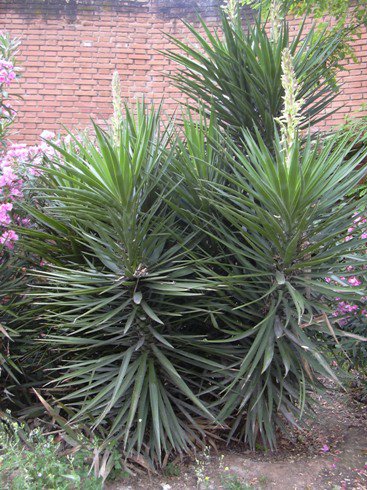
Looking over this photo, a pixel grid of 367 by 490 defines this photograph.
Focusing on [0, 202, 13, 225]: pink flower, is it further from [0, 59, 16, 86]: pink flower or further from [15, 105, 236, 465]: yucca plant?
[0, 59, 16, 86]: pink flower

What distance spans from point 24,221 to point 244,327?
1459 millimetres

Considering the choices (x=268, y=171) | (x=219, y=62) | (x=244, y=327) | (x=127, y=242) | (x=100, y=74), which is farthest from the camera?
(x=100, y=74)

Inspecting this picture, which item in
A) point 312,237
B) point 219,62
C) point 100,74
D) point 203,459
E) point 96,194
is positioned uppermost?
point 100,74

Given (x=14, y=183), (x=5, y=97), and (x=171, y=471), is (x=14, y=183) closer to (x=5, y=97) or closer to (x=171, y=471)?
(x=5, y=97)

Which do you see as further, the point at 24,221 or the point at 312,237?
the point at 24,221

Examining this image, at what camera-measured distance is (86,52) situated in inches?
255

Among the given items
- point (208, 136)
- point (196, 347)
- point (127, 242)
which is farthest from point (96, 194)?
point (196, 347)

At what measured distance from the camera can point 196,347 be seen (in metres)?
2.59

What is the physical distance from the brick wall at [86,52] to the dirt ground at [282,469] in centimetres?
467

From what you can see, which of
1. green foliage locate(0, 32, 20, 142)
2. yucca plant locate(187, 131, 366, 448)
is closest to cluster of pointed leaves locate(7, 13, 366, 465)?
yucca plant locate(187, 131, 366, 448)

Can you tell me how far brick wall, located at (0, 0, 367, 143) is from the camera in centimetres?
644

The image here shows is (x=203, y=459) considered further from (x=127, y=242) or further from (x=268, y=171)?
(x=268, y=171)

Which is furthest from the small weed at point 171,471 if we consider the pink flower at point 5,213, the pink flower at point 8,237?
the pink flower at point 5,213

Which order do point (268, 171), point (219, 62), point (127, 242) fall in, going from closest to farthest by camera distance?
point (268, 171), point (127, 242), point (219, 62)
